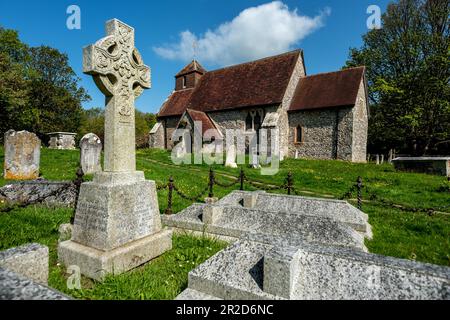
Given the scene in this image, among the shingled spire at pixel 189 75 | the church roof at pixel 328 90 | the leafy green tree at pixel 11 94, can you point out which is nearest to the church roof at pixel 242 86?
the shingled spire at pixel 189 75

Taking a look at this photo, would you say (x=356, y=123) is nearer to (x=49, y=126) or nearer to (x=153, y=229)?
(x=153, y=229)

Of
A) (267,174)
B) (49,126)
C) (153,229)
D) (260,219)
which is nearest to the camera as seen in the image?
(153,229)

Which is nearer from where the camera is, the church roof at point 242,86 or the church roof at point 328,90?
the church roof at point 328,90

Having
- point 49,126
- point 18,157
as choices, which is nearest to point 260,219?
point 18,157

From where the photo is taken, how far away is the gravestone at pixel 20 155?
858cm

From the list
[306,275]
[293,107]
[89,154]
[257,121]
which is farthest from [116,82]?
[293,107]

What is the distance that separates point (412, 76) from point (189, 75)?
72.0 ft

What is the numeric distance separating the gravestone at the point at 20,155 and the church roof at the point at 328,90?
18.1m

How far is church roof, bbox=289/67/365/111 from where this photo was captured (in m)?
19.8

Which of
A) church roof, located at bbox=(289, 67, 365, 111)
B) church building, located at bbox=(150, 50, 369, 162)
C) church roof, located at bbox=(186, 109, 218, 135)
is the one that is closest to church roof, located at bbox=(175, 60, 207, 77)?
church building, located at bbox=(150, 50, 369, 162)

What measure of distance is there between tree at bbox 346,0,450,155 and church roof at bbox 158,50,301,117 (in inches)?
359

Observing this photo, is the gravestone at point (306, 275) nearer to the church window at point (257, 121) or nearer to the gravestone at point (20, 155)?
the gravestone at point (20, 155)

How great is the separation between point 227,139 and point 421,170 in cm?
1418

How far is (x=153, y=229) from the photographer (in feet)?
13.1
